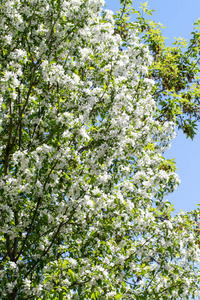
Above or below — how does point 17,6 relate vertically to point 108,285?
above

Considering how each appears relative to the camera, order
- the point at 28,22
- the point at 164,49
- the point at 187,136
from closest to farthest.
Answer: the point at 28,22, the point at 187,136, the point at 164,49

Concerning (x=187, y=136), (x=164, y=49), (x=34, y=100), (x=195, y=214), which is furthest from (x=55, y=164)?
(x=164, y=49)

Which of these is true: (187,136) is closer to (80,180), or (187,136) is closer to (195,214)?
(195,214)

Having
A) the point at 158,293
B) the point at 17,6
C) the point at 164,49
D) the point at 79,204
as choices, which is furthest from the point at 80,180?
the point at 164,49

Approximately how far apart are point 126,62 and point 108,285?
5022 mm

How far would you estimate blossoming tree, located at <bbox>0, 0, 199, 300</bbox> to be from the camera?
6.25 m

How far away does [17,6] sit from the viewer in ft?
26.5

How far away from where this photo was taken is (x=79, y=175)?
6.73m

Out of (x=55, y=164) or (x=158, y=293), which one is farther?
(x=158, y=293)

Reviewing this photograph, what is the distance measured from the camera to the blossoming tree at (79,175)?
6250 mm

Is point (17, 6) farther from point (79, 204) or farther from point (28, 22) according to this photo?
point (79, 204)

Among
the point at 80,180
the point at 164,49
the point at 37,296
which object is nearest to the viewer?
the point at 37,296

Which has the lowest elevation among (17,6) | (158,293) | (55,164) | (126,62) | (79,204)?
(158,293)

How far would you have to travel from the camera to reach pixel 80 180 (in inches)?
252
